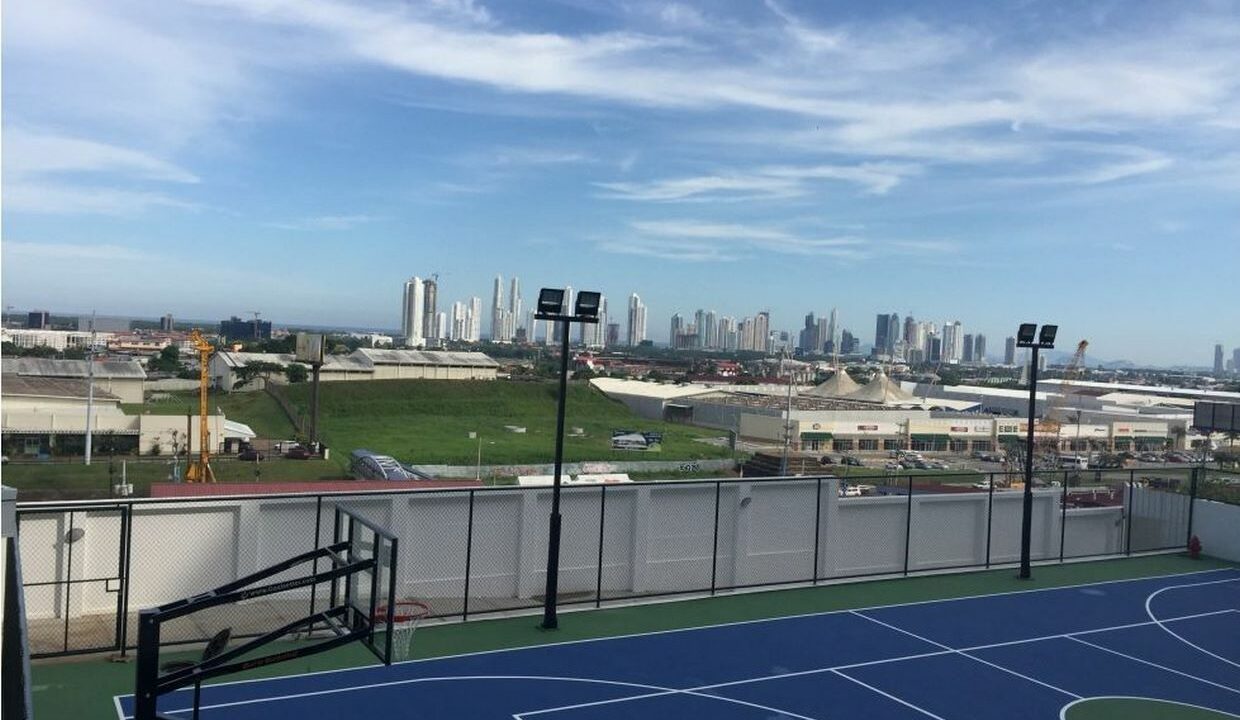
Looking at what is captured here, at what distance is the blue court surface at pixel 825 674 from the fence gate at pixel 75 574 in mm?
2275

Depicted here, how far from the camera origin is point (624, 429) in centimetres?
10762

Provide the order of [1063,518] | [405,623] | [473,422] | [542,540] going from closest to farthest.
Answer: [405,623] → [542,540] → [1063,518] → [473,422]

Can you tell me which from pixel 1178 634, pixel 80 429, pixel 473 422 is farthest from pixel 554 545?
pixel 473 422

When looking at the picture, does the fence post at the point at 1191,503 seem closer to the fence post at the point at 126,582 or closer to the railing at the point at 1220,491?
the railing at the point at 1220,491

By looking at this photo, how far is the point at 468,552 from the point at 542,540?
8.12 ft

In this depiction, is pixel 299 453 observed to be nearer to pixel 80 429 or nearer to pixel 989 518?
pixel 80 429

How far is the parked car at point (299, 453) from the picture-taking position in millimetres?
66562

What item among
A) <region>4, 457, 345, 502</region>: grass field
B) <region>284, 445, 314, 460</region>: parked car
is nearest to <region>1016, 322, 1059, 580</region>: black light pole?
<region>4, 457, 345, 502</region>: grass field

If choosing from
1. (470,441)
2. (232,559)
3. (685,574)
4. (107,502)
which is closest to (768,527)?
(685,574)

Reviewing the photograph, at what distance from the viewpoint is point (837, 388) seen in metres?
172

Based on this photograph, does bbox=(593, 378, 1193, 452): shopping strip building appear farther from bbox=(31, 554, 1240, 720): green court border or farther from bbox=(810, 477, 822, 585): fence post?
bbox=(810, 477, 822, 585): fence post

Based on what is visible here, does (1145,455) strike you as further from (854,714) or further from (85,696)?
(85,696)

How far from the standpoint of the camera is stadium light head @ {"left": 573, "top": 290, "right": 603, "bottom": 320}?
15578 mm

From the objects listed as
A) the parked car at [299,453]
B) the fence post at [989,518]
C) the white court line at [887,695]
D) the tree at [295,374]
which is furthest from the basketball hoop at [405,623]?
the tree at [295,374]
